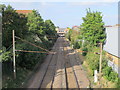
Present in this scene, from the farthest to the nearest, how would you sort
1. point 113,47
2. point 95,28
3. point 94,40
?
point 94,40 < point 95,28 < point 113,47

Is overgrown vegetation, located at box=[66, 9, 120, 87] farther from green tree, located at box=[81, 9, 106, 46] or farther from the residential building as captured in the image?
the residential building

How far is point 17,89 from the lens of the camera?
12.9 meters

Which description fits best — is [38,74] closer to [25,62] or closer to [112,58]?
[25,62]

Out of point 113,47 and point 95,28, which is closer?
point 113,47

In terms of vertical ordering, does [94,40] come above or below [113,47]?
above

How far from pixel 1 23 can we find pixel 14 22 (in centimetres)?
230

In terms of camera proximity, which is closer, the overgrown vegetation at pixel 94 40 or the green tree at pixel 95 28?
the overgrown vegetation at pixel 94 40

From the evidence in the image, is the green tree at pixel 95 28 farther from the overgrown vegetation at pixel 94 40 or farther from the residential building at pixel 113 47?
the residential building at pixel 113 47

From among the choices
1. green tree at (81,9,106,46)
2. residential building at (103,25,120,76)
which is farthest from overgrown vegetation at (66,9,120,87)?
residential building at (103,25,120,76)

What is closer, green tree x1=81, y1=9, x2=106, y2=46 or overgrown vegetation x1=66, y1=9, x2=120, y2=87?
overgrown vegetation x1=66, y1=9, x2=120, y2=87

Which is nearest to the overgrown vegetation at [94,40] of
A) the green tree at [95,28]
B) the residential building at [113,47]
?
the green tree at [95,28]

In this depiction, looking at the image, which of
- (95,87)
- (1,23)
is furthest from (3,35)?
(95,87)

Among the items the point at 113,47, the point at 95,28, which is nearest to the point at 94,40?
the point at 95,28

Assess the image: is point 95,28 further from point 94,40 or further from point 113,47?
point 113,47
